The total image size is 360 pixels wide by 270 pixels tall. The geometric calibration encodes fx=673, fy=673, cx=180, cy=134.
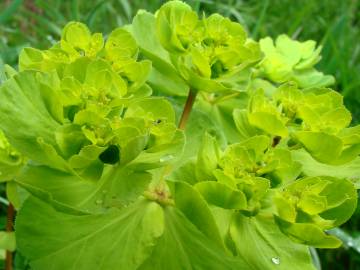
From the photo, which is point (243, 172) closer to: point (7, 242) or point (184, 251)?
point (184, 251)

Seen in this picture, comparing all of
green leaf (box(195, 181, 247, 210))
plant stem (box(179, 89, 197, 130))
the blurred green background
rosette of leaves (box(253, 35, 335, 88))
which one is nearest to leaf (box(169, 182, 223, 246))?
green leaf (box(195, 181, 247, 210))

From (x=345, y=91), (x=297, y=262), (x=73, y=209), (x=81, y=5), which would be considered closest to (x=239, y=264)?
(x=297, y=262)

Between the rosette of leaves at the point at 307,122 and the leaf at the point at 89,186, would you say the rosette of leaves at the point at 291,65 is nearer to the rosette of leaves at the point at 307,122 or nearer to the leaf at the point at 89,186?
the rosette of leaves at the point at 307,122

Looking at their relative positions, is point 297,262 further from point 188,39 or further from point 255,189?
point 188,39

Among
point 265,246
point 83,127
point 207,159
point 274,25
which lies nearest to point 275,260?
point 265,246

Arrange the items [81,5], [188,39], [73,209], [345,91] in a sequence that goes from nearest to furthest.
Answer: [73,209] → [188,39] → [345,91] → [81,5]

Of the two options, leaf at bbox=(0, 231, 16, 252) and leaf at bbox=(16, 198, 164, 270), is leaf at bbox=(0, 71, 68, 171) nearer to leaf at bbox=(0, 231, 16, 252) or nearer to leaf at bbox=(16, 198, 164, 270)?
leaf at bbox=(16, 198, 164, 270)

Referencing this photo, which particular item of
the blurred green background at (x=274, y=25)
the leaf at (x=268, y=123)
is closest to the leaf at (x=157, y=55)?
the leaf at (x=268, y=123)
